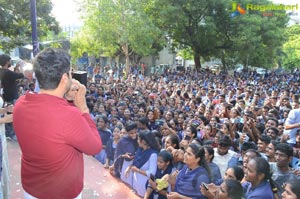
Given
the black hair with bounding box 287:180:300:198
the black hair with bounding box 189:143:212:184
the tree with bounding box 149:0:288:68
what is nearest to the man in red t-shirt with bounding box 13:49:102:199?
the black hair with bounding box 287:180:300:198

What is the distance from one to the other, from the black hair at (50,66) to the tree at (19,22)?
853 cm

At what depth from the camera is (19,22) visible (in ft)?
32.6

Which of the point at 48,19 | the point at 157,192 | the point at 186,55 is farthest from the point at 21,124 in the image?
the point at 186,55

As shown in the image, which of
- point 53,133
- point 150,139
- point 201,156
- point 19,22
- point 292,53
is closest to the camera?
point 53,133

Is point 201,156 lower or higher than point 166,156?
higher

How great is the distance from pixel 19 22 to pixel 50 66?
30.8 feet

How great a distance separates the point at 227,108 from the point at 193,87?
5112mm

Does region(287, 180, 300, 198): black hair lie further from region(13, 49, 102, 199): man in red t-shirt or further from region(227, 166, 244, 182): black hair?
region(13, 49, 102, 199): man in red t-shirt

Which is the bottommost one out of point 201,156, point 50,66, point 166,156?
point 166,156

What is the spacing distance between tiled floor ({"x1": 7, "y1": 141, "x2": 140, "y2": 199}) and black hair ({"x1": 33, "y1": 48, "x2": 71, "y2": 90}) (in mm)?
2427

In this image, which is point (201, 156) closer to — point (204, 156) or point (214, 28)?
point (204, 156)

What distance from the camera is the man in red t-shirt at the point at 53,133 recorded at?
1.51 meters

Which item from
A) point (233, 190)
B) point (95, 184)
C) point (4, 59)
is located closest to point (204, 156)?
point (233, 190)

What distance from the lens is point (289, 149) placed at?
333cm
